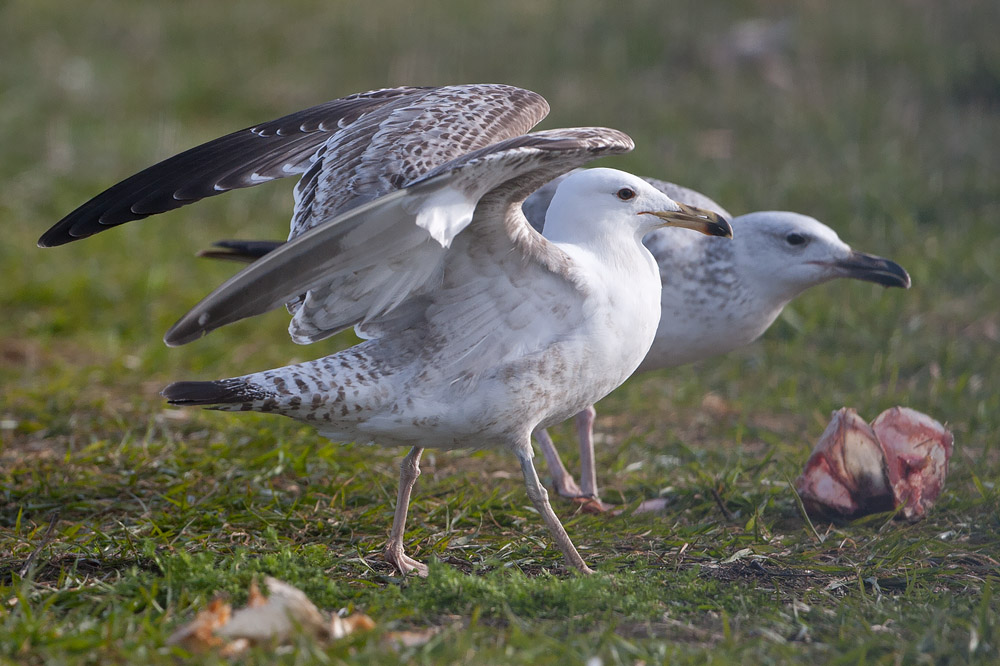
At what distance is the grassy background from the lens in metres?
3.07

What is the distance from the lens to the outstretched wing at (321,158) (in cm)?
365

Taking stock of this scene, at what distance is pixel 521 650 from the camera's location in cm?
277

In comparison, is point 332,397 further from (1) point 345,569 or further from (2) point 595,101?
(2) point 595,101

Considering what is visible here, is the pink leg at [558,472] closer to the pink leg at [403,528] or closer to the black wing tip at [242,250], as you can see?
the pink leg at [403,528]

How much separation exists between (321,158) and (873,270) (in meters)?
2.42

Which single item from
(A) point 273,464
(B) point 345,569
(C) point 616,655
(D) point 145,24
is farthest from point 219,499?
(D) point 145,24

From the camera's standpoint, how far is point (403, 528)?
3676 millimetres

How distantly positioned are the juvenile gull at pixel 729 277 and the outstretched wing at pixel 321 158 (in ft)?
3.06

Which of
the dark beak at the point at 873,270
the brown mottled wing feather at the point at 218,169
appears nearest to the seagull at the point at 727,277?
the dark beak at the point at 873,270

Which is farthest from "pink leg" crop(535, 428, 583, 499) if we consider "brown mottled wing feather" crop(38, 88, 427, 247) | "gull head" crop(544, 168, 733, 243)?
"brown mottled wing feather" crop(38, 88, 427, 247)

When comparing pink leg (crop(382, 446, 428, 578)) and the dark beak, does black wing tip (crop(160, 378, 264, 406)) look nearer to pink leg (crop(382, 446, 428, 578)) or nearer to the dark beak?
pink leg (crop(382, 446, 428, 578))

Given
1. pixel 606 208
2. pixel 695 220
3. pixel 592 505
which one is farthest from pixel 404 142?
pixel 592 505

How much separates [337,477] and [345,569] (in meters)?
0.84

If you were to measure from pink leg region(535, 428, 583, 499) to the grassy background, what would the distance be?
164 millimetres
